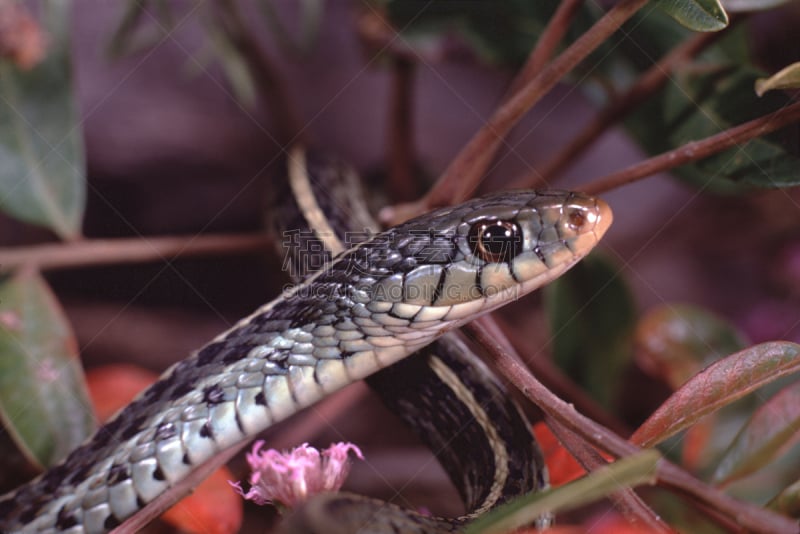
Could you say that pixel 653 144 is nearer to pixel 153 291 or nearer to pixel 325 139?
pixel 325 139

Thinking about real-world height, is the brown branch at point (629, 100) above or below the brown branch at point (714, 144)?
above

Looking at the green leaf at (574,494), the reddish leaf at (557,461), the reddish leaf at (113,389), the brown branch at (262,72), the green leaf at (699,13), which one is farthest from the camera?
the brown branch at (262,72)

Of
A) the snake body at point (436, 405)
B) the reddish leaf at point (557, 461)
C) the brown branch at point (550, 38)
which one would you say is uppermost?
the brown branch at point (550, 38)

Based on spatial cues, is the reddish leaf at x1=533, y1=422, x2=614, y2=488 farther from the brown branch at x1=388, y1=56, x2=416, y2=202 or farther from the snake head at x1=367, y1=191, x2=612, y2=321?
the brown branch at x1=388, y1=56, x2=416, y2=202

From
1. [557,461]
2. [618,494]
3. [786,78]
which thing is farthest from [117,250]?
[786,78]

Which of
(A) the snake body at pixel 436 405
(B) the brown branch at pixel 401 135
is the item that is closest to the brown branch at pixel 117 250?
(A) the snake body at pixel 436 405

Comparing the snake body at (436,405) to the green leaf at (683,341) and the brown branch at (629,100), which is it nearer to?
the brown branch at (629,100)

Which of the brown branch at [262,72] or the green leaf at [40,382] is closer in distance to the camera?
the green leaf at [40,382]
